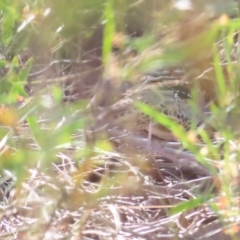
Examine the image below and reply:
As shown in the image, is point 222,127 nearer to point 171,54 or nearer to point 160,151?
point 171,54

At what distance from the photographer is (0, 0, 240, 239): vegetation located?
59 cm

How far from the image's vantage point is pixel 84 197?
69cm

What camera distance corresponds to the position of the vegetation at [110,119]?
0.59 m

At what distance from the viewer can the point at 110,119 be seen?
2.14 feet

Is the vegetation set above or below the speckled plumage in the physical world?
above

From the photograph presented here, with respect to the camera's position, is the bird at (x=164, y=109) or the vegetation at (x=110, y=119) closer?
the vegetation at (x=110, y=119)

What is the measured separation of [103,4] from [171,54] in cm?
11

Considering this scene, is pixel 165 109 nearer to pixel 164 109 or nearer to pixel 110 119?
pixel 164 109

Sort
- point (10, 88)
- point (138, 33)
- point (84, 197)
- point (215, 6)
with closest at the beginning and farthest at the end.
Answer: point (215, 6) < point (84, 197) < point (10, 88) < point (138, 33)

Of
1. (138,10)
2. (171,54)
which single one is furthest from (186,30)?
(138,10)

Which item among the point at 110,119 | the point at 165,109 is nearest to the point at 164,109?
the point at 165,109

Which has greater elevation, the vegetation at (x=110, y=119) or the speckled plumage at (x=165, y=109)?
the vegetation at (x=110, y=119)

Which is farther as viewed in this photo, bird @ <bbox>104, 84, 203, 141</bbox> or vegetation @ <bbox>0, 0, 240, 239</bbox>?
bird @ <bbox>104, 84, 203, 141</bbox>

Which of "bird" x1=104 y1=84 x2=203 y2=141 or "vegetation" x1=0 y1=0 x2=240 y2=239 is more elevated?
"vegetation" x1=0 y1=0 x2=240 y2=239
